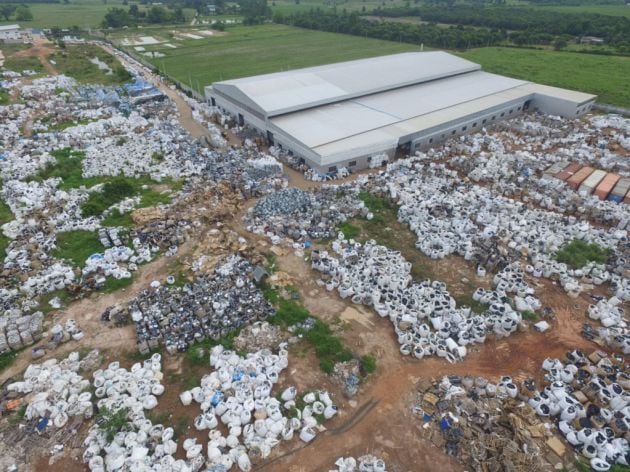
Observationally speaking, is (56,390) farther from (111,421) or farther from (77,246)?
(77,246)

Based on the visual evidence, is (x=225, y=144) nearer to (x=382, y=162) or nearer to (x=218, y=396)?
(x=382, y=162)

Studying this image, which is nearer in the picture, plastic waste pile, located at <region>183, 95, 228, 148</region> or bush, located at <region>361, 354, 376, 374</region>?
bush, located at <region>361, 354, 376, 374</region>

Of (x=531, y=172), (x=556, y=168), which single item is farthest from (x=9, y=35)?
(x=556, y=168)

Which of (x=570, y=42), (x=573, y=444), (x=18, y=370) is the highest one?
(x=570, y=42)

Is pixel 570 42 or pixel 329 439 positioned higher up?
pixel 570 42

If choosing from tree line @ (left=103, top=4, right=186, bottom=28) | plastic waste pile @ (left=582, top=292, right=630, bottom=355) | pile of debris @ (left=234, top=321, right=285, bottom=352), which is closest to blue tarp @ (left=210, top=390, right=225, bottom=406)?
pile of debris @ (left=234, top=321, right=285, bottom=352)

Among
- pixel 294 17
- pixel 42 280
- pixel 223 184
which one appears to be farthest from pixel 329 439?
pixel 294 17

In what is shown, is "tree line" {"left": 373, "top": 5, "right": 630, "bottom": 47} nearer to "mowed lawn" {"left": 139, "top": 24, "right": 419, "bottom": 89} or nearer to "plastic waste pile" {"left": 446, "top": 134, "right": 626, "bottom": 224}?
"mowed lawn" {"left": 139, "top": 24, "right": 419, "bottom": 89}
